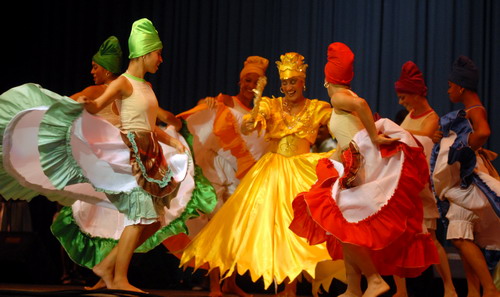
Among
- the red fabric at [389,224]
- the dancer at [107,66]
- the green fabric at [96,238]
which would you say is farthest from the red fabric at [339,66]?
the dancer at [107,66]

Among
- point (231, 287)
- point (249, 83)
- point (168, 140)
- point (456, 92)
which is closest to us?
point (168, 140)

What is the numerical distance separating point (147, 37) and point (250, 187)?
129 cm

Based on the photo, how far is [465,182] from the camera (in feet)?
16.0

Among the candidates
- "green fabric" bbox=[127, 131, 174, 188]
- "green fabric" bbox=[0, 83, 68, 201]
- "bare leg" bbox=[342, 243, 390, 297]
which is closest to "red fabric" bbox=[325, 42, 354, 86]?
"bare leg" bbox=[342, 243, 390, 297]

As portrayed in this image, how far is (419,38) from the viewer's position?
6.65 metres

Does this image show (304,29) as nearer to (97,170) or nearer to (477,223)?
(477,223)

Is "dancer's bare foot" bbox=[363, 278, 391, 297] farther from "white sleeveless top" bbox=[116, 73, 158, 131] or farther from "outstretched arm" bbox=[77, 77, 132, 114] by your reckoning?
"outstretched arm" bbox=[77, 77, 132, 114]

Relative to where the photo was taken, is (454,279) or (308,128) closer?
(308,128)

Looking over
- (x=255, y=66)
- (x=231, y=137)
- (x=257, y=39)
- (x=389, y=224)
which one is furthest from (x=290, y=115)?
(x=257, y=39)

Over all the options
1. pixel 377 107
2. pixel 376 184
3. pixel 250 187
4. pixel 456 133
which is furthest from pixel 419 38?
pixel 376 184

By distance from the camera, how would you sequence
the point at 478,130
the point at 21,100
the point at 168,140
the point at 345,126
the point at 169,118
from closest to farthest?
1. the point at 21,100
2. the point at 345,126
3. the point at 168,140
4. the point at 478,130
5. the point at 169,118

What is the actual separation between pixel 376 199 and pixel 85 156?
1595 mm

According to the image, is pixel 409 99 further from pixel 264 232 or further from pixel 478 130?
pixel 264 232

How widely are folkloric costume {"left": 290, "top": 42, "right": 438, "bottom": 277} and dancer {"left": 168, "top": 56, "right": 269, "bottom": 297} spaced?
5.08 ft
